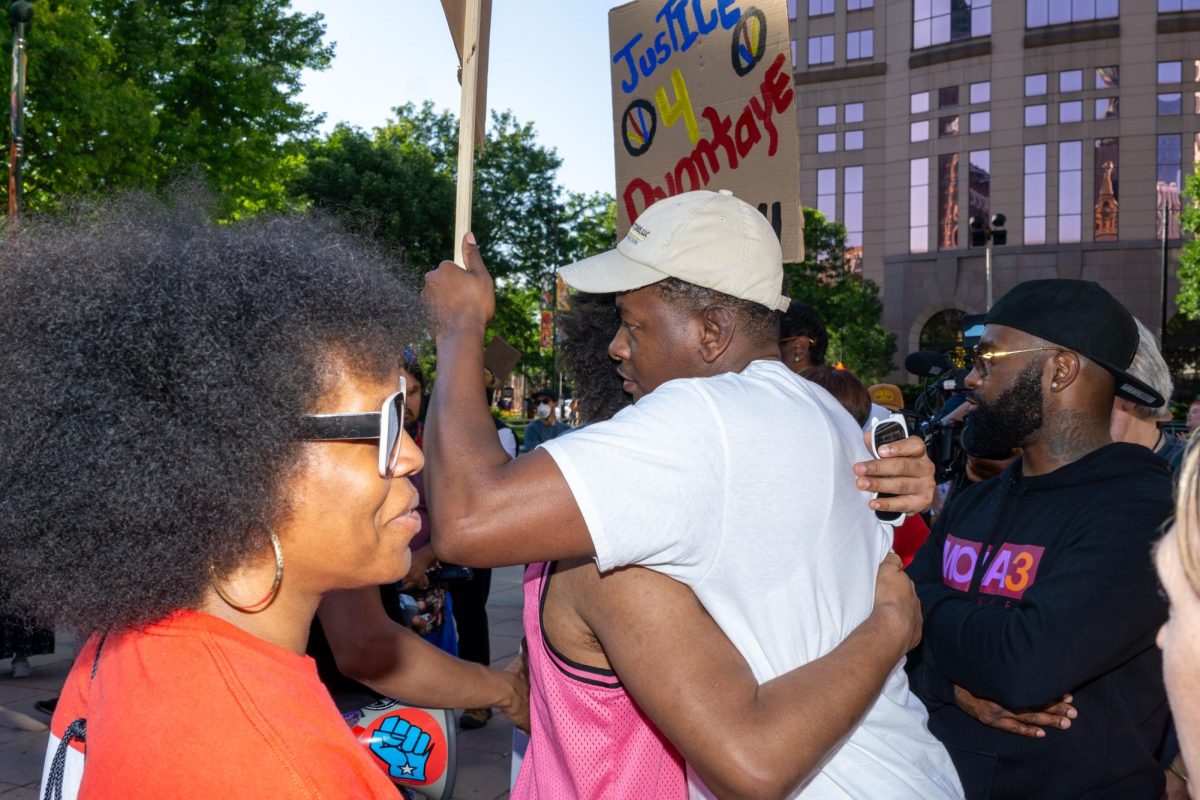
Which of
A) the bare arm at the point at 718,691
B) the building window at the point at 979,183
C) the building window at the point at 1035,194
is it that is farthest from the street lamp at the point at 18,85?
the building window at the point at 1035,194

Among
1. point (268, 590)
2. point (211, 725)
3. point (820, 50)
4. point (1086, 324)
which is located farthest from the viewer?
point (820, 50)

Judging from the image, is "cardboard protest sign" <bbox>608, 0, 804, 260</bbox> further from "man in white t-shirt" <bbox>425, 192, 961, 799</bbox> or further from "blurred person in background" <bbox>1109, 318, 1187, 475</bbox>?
"man in white t-shirt" <bbox>425, 192, 961, 799</bbox>

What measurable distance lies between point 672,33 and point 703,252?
7.19 feet

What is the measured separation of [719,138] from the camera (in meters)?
3.74

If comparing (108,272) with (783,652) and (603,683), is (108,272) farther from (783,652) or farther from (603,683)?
(783,652)

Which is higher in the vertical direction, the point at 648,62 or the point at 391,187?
the point at 391,187

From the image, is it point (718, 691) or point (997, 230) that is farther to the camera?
point (997, 230)

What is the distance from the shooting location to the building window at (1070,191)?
43062 millimetres

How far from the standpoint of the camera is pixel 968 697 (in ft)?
8.41

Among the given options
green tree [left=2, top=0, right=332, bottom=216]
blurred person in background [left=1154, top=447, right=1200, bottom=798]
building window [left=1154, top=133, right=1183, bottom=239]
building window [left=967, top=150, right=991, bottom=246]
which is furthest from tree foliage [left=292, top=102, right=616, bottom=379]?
blurred person in background [left=1154, top=447, right=1200, bottom=798]

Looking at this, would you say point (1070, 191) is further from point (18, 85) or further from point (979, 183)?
point (18, 85)

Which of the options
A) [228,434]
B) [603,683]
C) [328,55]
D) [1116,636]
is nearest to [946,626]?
[1116,636]

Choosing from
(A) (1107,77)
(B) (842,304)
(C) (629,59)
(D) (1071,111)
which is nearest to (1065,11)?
(A) (1107,77)

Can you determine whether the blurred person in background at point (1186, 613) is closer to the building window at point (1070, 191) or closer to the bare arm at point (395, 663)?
the bare arm at point (395, 663)
